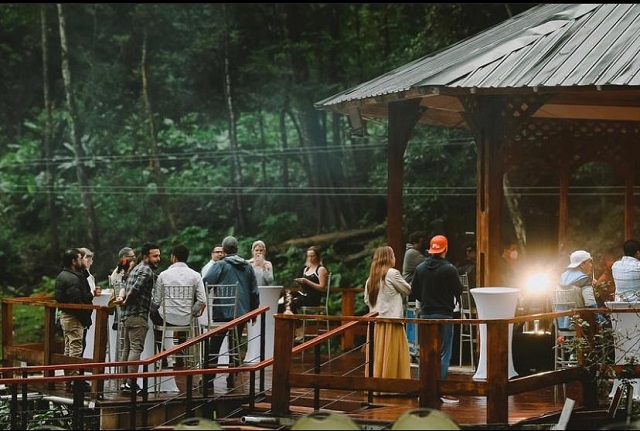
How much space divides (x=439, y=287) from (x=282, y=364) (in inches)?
64.2

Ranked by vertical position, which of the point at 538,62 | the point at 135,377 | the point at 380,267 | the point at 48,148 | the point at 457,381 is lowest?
the point at 135,377

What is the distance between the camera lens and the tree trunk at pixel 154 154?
90.2ft

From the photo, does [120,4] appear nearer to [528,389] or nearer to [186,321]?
[186,321]

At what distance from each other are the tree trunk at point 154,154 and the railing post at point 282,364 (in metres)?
17.6

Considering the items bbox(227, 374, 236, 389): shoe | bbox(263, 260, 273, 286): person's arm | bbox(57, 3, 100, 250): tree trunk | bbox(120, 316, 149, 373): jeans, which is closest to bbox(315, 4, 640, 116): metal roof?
bbox(263, 260, 273, 286): person's arm

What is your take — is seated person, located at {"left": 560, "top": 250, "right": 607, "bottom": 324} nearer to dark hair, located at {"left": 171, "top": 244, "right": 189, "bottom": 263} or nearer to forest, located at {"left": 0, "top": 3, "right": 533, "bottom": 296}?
dark hair, located at {"left": 171, "top": 244, "right": 189, "bottom": 263}

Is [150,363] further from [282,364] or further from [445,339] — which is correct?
[445,339]

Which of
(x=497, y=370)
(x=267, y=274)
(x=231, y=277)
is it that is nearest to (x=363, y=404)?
(x=497, y=370)

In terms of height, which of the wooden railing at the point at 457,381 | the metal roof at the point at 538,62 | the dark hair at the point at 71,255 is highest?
the metal roof at the point at 538,62

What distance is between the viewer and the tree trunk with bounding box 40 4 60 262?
27.3 m

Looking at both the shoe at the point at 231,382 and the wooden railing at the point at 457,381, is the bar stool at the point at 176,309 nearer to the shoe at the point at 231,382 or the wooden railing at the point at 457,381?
the shoe at the point at 231,382

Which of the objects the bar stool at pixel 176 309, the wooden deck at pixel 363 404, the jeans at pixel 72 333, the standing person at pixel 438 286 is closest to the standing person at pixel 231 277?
the bar stool at pixel 176 309

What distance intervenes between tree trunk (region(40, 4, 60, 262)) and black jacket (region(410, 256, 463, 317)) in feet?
61.0

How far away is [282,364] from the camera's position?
9.83 m
